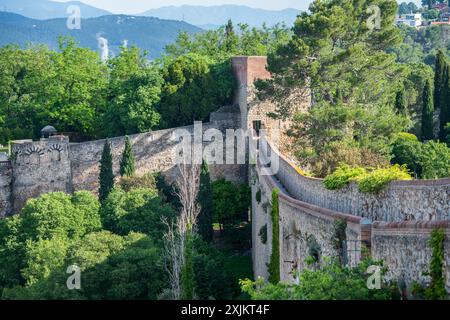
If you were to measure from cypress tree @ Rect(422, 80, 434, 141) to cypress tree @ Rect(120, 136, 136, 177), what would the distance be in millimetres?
12194

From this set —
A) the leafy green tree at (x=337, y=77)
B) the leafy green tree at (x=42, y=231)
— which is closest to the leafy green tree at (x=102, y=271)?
the leafy green tree at (x=42, y=231)

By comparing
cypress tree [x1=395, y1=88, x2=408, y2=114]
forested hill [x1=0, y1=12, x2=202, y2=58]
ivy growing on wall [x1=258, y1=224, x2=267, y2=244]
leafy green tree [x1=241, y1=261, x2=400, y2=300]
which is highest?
forested hill [x1=0, y1=12, x2=202, y2=58]

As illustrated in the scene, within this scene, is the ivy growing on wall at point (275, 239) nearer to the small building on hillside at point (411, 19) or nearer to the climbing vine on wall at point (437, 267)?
the climbing vine on wall at point (437, 267)

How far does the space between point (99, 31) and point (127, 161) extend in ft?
319

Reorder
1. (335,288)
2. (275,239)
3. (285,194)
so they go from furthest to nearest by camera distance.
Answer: (275,239) < (285,194) < (335,288)

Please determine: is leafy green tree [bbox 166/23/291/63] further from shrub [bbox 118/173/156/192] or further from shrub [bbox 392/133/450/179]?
shrub [bbox 392/133/450/179]

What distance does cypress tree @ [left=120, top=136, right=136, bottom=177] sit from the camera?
4388cm

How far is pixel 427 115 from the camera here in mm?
A: 44531

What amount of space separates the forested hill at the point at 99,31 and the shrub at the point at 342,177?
103 meters

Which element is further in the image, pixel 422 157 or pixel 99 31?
pixel 99 31

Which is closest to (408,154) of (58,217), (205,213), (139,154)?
(205,213)

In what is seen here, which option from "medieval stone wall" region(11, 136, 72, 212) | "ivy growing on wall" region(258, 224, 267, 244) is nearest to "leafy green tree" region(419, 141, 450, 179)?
"ivy growing on wall" region(258, 224, 267, 244)

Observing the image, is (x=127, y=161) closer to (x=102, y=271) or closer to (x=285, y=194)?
(x=102, y=271)

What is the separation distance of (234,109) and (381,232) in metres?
28.7
